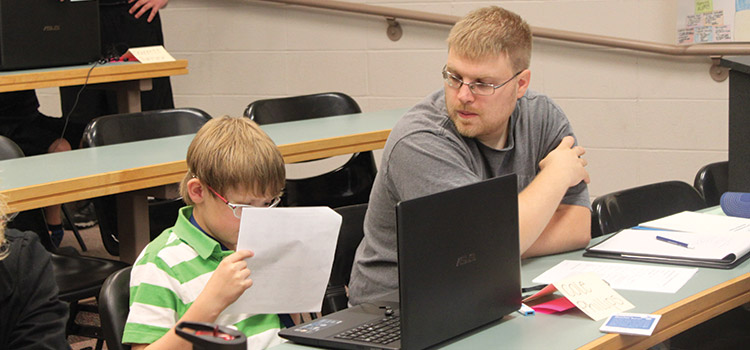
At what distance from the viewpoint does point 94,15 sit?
3.73 meters

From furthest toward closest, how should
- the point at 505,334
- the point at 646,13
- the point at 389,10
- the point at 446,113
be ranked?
1. the point at 389,10
2. the point at 646,13
3. the point at 446,113
4. the point at 505,334

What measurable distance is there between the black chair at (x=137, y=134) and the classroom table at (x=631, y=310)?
5.18ft

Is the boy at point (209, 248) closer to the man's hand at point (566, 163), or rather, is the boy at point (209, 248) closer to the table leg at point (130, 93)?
the man's hand at point (566, 163)

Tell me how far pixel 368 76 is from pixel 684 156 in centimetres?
166

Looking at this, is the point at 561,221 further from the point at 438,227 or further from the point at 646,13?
the point at 646,13

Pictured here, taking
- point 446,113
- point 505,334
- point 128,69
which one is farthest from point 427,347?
point 128,69

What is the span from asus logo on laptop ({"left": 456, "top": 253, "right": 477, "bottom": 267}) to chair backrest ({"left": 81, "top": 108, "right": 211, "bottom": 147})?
6.05 ft

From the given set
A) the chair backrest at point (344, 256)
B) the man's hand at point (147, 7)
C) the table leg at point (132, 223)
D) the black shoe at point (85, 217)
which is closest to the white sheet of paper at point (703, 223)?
the chair backrest at point (344, 256)

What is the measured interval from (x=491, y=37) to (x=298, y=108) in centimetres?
179

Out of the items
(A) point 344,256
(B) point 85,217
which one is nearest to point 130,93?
(B) point 85,217

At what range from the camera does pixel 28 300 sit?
3.78 ft

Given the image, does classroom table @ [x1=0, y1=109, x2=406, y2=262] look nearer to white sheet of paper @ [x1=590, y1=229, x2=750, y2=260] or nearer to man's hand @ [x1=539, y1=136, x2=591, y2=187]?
man's hand @ [x1=539, y1=136, x2=591, y2=187]

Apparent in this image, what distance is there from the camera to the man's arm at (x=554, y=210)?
1.80m

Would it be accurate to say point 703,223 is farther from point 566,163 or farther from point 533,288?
point 533,288
